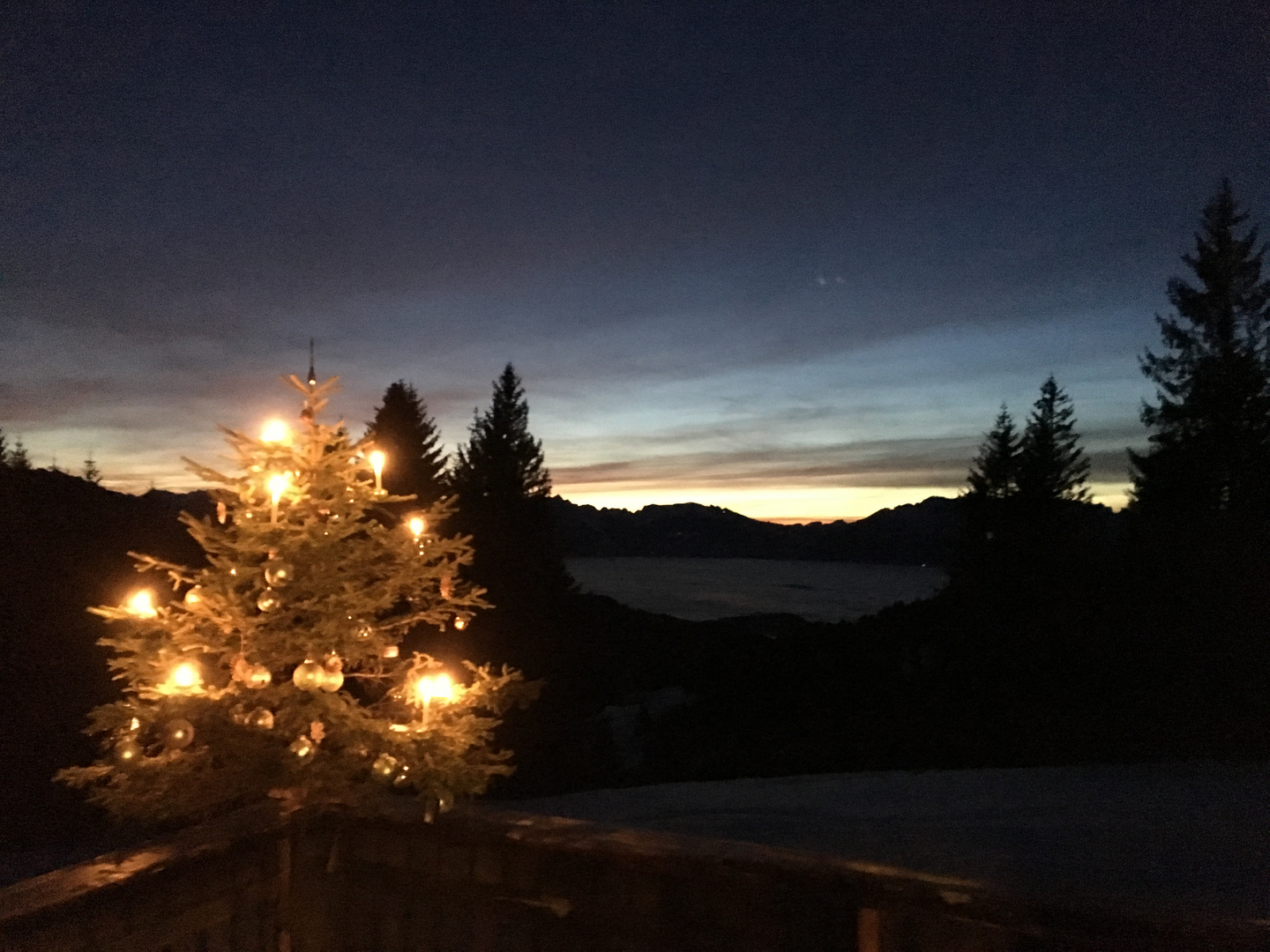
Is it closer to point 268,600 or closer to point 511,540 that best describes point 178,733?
point 268,600

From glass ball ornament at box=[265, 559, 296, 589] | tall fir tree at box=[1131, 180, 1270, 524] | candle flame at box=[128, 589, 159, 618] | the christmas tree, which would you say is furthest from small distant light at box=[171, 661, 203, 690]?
tall fir tree at box=[1131, 180, 1270, 524]

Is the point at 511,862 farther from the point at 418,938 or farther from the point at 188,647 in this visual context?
the point at 188,647

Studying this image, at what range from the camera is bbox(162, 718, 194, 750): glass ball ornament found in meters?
3.37

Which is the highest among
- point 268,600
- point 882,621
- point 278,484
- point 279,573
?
point 278,484

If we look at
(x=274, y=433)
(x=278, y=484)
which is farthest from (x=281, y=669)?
(x=274, y=433)

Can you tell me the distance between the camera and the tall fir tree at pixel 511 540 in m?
11.6

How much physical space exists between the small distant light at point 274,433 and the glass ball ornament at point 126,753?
1246 mm

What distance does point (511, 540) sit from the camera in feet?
40.6

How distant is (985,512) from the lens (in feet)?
69.2

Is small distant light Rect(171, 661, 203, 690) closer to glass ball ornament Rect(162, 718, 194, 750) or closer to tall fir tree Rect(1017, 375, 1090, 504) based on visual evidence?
glass ball ornament Rect(162, 718, 194, 750)

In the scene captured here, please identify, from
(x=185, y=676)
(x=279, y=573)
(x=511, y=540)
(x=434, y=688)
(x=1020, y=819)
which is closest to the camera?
(x=185, y=676)

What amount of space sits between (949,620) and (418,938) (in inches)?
595

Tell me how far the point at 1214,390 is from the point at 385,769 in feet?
65.0

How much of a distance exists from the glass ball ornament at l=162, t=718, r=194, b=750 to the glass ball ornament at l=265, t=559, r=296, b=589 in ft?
1.92
